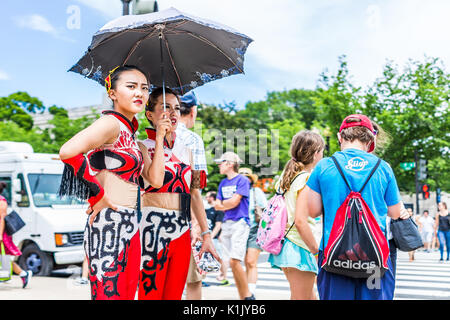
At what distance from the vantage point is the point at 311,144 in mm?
3965

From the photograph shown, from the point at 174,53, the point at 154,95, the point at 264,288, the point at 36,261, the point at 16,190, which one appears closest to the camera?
the point at 154,95

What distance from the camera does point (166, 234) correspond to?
2836 millimetres

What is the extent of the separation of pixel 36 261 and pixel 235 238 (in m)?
5.63

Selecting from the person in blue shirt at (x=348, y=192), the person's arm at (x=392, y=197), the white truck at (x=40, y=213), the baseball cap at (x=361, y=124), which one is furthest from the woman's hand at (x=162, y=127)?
the white truck at (x=40, y=213)

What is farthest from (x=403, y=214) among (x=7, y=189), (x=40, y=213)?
(x=7, y=189)

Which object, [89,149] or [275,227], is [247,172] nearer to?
[275,227]

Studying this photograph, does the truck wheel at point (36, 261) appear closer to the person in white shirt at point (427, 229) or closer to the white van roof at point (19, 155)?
the white van roof at point (19, 155)

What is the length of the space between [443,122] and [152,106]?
21.6 m

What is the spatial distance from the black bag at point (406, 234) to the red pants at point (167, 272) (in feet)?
4.23

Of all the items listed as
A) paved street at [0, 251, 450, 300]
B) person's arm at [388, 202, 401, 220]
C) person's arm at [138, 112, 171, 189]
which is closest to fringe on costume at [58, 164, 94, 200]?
person's arm at [138, 112, 171, 189]

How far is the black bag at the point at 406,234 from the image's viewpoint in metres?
3.04

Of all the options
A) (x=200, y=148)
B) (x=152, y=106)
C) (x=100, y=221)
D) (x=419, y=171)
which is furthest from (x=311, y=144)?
(x=419, y=171)

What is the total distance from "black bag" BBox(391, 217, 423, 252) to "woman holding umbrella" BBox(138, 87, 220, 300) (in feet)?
4.23

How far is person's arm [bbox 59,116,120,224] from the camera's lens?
7.36 feet
